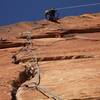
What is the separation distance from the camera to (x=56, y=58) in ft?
36.7

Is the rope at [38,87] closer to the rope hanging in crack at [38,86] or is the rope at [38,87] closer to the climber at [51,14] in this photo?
the rope hanging in crack at [38,86]

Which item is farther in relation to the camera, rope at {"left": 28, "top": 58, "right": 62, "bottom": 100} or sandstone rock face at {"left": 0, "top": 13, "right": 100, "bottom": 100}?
sandstone rock face at {"left": 0, "top": 13, "right": 100, "bottom": 100}

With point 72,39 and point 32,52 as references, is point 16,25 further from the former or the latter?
point 32,52

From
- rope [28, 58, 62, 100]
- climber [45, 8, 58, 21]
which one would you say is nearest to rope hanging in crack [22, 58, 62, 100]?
rope [28, 58, 62, 100]

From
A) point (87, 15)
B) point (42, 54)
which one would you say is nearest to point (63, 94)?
point (42, 54)

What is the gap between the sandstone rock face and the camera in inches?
299

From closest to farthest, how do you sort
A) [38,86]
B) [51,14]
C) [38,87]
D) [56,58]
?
[38,87] → [38,86] → [56,58] → [51,14]

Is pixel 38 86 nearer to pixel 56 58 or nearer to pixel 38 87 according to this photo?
pixel 38 87

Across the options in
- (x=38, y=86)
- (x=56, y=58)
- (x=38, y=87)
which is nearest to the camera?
(x=38, y=87)

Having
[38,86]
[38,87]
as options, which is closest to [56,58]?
[38,86]

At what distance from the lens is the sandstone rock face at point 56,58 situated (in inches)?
299

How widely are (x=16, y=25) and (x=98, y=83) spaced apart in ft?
36.4

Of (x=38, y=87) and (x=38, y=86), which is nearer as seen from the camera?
(x=38, y=87)

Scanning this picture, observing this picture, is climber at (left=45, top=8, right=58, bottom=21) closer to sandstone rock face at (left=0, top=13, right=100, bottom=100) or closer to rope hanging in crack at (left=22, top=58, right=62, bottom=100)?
sandstone rock face at (left=0, top=13, right=100, bottom=100)
